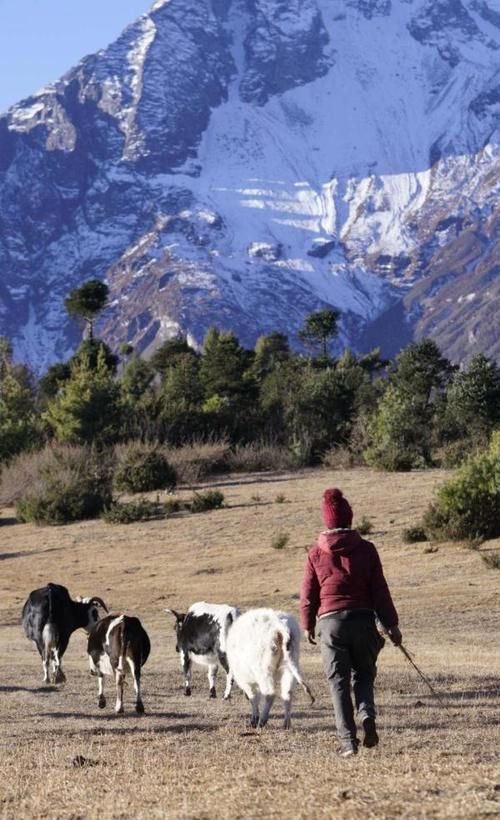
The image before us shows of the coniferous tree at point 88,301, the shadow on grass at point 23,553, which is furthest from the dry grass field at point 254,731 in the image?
the coniferous tree at point 88,301

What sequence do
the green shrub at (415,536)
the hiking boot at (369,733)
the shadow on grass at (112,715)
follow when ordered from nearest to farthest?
the hiking boot at (369,733), the shadow on grass at (112,715), the green shrub at (415,536)

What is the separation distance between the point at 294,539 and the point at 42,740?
2513 cm

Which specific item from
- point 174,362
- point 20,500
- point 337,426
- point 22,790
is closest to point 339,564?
point 22,790

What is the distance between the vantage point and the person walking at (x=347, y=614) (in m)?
10.7

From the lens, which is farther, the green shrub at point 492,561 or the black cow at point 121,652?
the green shrub at point 492,561

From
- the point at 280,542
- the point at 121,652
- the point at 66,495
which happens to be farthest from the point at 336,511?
the point at 66,495

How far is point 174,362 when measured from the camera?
269 ft

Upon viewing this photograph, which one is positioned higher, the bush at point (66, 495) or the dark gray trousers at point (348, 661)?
the dark gray trousers at point (348, 661)

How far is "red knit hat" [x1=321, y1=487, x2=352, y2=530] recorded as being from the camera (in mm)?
10969

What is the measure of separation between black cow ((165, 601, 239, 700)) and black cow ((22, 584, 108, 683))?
4.60 feet

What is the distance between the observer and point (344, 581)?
10805 mm

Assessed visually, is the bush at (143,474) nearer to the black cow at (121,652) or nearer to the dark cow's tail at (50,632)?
the dark cow's tail at (50,632)

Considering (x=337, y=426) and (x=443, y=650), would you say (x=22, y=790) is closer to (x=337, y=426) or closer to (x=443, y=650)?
(x=443, y=650)

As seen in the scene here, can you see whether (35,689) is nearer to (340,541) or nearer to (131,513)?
(340,541)
